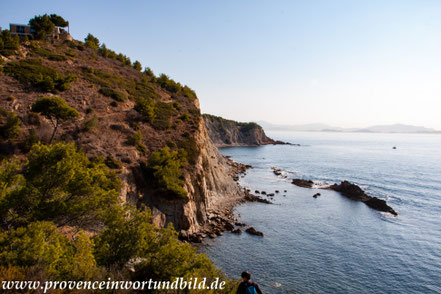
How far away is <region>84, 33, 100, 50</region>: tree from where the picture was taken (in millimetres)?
76512

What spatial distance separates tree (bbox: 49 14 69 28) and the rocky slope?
567 inches

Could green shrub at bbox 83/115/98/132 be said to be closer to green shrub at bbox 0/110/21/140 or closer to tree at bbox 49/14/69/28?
green shrub at bbox 0/110/21/140

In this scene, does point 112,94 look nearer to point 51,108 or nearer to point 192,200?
point 51,108

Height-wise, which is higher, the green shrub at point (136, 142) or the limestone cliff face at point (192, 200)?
the green shrub at point (136, 142)

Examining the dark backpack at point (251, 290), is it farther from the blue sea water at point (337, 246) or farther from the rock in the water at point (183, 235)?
the rock in the water at point (183, 235)

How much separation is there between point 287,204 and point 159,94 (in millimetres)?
43214

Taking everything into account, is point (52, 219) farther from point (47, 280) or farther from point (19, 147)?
point (19, 147)

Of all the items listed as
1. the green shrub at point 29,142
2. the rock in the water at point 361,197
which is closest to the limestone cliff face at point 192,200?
the green shrub at point 29,142

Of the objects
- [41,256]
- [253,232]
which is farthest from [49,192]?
[253,232]

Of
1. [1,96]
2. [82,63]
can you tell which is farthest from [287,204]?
[82,63]

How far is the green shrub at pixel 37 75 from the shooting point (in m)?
41.3

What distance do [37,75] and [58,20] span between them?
46305 millimetres

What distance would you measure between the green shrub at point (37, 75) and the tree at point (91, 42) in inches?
1277

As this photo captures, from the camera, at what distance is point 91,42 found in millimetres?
78188
